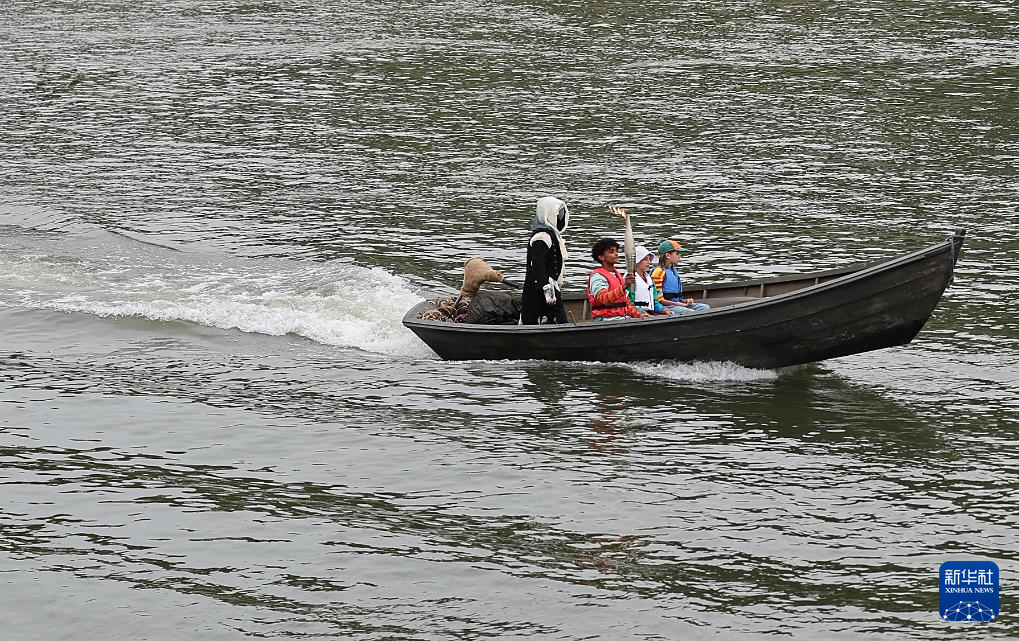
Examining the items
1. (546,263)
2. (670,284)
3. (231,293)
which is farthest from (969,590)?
(231,293)

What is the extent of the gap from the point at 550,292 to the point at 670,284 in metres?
1.42

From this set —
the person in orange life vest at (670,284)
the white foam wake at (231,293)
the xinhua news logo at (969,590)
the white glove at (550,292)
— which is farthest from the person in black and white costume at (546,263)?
the xinhua news logo at (969,590)

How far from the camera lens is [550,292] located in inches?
638

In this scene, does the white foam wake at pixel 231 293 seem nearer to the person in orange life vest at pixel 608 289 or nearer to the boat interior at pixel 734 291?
the boat interior at pixel 734 291

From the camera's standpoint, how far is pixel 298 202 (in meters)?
25.2

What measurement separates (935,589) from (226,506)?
19.4 ft

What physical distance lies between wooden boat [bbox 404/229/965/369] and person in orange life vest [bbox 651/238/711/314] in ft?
1.12

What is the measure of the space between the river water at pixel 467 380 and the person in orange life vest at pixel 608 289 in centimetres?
58

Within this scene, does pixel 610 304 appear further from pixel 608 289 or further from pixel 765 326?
pixel 765 326

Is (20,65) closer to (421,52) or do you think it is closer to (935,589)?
(421,52)

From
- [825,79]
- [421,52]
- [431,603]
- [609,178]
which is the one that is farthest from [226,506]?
[421,52]

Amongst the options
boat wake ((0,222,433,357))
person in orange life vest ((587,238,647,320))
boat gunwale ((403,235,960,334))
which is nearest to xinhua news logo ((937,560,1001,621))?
boat gunwale ((403,235,960,334))

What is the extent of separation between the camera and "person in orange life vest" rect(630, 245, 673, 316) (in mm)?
16391

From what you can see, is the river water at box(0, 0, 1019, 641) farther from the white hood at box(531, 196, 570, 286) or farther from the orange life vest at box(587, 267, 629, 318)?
the white hood at box(531, 196, 570, 286)
